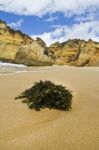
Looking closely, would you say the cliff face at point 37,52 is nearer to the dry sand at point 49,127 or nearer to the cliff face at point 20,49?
the cliff face at point 20,49

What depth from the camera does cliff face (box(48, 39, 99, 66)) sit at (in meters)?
24.6

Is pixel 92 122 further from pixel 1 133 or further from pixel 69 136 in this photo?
pixel 1 133

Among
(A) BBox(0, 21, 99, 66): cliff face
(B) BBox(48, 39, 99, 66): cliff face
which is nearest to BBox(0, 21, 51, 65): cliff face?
(A) BBox(0, 21, 99, 66): cliff face

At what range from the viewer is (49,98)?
490 cm

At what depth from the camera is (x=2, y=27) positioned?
24609 mm

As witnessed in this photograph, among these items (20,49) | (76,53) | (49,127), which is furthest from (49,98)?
(76,53)

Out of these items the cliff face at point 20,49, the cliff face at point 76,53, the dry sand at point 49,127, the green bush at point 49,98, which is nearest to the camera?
the dry sand at point 49,127

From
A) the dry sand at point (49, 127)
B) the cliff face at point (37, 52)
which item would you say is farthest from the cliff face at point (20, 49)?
the dry sand at point (49, 127)

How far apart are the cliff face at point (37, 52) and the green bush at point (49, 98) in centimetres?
1775

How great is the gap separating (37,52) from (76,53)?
11.9 feet

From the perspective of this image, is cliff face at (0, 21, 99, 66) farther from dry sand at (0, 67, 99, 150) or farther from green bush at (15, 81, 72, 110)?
dry sand at (0, 67, 99, 150)

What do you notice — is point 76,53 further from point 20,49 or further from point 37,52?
point 20,49

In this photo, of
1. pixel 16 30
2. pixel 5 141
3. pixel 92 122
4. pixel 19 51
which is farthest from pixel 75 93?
pixel 16 30

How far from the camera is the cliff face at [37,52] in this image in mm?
23469
